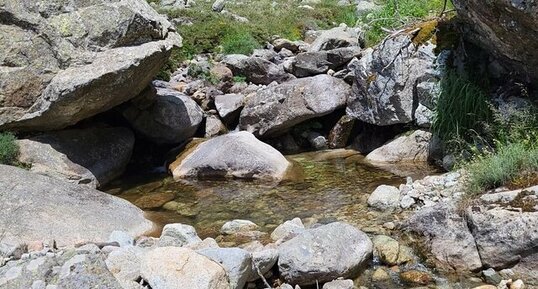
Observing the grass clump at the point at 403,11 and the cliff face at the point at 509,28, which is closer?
the cliff face at the point at 509,28

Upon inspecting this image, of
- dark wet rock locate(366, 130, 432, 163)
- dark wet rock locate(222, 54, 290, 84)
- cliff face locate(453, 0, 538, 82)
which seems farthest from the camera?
dark wet rock locate(222, 54, 290, 84)

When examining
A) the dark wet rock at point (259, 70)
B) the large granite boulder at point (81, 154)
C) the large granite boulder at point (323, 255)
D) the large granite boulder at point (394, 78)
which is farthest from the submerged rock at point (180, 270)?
the dark wet rock at point (259, 70)

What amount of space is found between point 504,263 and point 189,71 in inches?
442

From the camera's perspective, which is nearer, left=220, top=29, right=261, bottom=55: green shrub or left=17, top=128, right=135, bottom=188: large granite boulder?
left=17, top=128, right=135, bottom=188: large granite boulder

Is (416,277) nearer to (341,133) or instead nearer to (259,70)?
(341,133)

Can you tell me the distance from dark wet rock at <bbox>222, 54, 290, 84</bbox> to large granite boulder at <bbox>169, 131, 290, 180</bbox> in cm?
363

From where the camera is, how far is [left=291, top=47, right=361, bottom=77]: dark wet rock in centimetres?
1363

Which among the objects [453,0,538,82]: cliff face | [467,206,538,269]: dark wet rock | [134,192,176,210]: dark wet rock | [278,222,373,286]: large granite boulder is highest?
[453,0,538,82]: cliff face

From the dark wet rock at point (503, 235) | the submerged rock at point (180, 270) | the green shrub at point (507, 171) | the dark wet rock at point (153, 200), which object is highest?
the green shrub at point (507, 171)

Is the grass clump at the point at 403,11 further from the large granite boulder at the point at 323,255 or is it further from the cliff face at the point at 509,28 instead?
the large granite boulder at the point at 323,255

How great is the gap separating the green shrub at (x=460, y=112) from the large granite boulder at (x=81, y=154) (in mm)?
6390

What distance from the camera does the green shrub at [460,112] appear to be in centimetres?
891

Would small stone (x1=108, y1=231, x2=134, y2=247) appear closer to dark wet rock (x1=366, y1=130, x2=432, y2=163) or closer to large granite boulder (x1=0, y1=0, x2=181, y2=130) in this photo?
large granite boulder (x1=0, y1=0, x2=181, y2=130)

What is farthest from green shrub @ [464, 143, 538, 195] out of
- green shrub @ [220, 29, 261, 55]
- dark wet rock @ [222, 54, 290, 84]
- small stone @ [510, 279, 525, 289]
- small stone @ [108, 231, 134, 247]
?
green shrub @ [220, 29, 261, 55]
